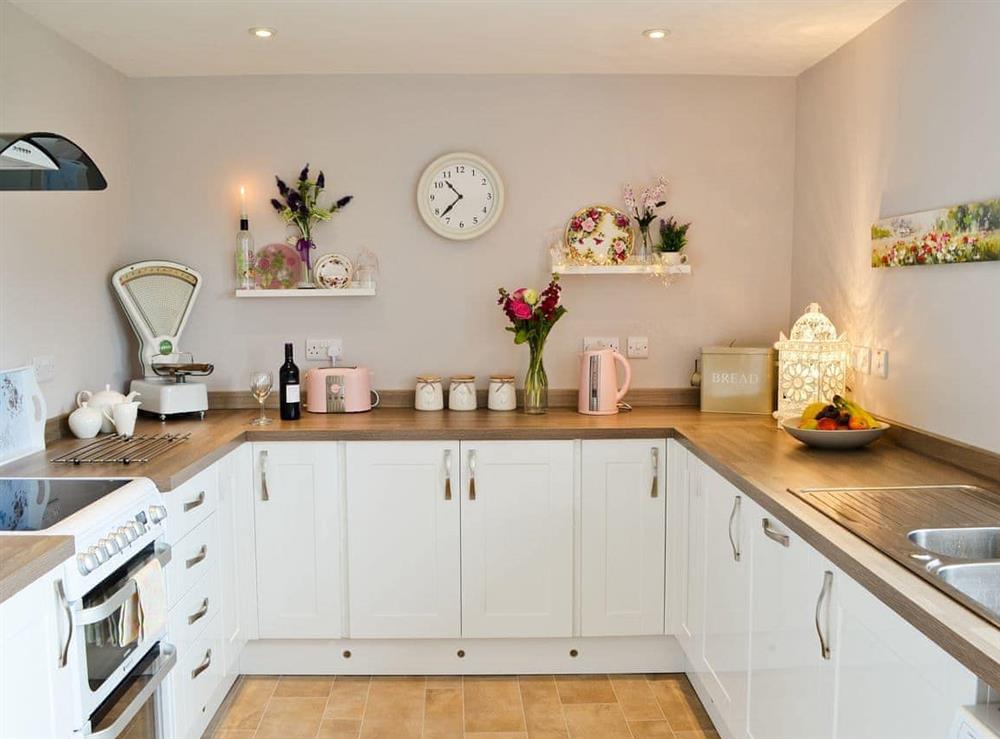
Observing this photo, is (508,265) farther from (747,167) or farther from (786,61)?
(786,61)

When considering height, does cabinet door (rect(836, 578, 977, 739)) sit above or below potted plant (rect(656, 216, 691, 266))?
below

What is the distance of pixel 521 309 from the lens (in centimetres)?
335

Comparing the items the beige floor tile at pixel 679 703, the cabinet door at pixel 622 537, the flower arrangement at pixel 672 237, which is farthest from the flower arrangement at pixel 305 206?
the beige floor tile at pixel 679 703

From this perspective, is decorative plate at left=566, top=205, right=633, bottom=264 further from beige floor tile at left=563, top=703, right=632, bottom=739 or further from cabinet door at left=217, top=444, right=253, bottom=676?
beige floor tile at left=563, top=703, right=632, bottom=739

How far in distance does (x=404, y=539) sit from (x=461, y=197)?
4.56ft

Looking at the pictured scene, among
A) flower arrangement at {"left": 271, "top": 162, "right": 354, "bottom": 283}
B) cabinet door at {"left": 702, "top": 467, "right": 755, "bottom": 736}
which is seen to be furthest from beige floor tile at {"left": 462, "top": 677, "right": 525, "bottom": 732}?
flower arrangement at {"left": 271, "top": 162, "right": 354, "bottom": 283}

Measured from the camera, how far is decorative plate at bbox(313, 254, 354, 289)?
359 cm

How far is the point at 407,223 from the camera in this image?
3.62 meters

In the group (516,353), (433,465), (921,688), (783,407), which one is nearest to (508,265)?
(516,353)

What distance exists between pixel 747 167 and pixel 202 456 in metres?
2.41

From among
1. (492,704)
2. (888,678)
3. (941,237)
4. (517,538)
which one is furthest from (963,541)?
(492,704)

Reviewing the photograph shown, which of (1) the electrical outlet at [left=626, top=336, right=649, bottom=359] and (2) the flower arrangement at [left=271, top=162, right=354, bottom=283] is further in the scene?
(1) the electrical outlet at [left=626, top=336, right=649, bottom=359]

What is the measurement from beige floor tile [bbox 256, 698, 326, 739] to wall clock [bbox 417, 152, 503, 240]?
1844 mm

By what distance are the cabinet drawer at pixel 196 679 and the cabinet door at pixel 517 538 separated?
87 cm
